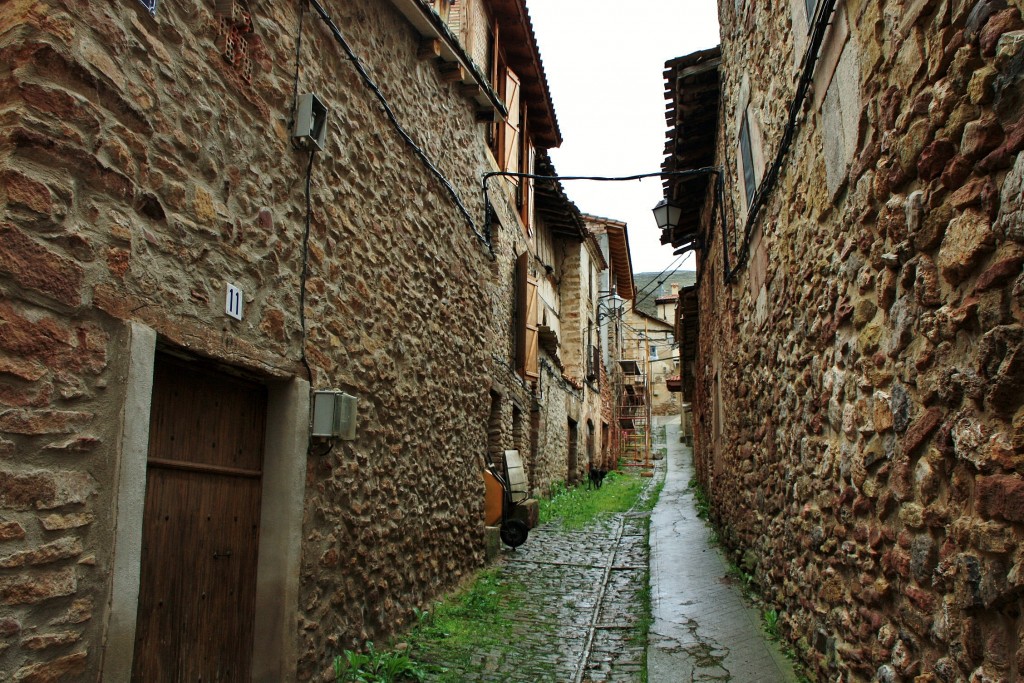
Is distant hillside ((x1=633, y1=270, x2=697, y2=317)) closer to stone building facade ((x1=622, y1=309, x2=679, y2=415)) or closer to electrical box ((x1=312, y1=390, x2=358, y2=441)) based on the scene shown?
stone building facade ((x1=622, y1=309, x2=679, y2=415))

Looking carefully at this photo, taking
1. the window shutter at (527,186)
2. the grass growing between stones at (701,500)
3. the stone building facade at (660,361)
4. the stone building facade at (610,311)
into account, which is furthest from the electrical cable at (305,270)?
the stone building facade at (660,361)

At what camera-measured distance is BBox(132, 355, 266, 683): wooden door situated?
3.18m

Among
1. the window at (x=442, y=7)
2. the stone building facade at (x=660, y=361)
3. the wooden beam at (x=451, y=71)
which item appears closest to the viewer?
the wooden beam at (x=451, y=71)

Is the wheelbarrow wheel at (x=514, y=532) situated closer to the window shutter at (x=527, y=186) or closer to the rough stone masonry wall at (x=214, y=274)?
the rough stone masonry wall at (x=214, y=274)

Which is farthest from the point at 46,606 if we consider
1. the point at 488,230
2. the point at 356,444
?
the point at 488,230

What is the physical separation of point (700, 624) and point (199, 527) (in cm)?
384

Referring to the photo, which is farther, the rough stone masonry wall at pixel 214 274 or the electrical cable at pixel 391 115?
the electrical cable at pixel 391 115

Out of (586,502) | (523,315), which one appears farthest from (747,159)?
(586,502)

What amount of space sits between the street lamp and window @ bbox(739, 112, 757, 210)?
266 centimetres

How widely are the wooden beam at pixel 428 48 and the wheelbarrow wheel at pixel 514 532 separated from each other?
5.36 m

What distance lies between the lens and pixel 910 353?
8.32 feet

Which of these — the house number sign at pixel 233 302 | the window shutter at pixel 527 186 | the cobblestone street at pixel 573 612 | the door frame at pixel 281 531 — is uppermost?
the window shutter at pixel 527 186

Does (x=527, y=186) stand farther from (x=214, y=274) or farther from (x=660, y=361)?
(x=660, y=361)

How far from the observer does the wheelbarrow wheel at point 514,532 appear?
346 inches
